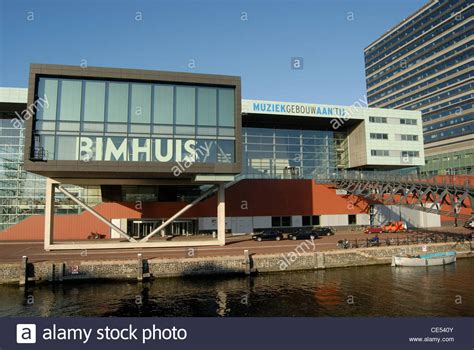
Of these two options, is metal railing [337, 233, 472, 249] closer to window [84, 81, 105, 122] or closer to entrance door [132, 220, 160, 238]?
entrance door [132, 220, 160, 238]

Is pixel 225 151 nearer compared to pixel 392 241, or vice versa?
pixel 225 151

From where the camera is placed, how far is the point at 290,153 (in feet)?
206

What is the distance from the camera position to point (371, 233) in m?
50.9

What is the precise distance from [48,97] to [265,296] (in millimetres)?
28538

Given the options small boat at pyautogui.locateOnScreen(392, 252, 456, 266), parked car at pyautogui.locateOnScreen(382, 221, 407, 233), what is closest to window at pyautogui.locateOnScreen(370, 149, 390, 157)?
parked car at pyautogui.locateOnScreen(382, 221, 407, 233)

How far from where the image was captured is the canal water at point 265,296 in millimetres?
20562

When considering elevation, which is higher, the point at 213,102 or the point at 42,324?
the point at 213,102

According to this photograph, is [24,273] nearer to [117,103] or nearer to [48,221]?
[48,221]

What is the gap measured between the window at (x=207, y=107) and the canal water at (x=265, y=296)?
54.9ft

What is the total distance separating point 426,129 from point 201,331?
4667 inches

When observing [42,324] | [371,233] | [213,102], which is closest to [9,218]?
[213,102]

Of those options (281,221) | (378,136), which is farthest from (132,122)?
(378,136)

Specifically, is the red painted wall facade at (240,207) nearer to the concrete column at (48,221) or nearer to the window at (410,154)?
the concrete column at (48,221)

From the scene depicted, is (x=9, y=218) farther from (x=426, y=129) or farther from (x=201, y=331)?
(x=426, y=129)
